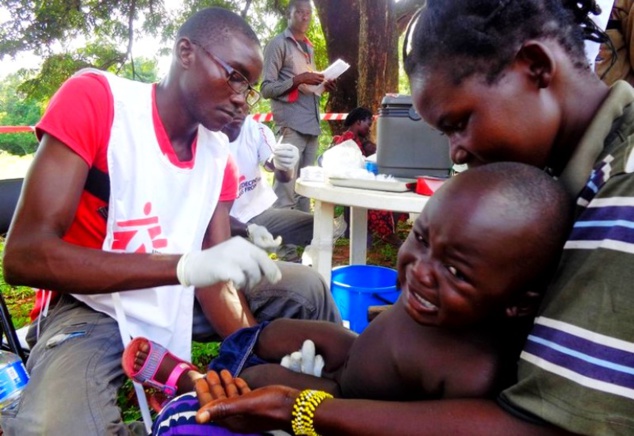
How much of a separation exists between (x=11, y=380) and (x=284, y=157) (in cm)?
217

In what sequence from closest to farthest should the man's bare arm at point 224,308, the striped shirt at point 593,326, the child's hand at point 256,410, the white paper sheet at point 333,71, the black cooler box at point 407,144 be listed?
the striped shirt at point 593,326 < the child's hand at point 256,410 < the man's bare arm at point 224,308 < the black cooler box at point 407,144 < the white paper sheet at point 333,71

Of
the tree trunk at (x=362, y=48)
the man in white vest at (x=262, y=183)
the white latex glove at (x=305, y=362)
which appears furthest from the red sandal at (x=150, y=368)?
the tree trunk at (x=362, y=48)

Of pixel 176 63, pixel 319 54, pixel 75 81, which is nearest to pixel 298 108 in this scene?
pixel 176 63

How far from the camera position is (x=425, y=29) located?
98 cm

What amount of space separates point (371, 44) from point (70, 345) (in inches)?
228

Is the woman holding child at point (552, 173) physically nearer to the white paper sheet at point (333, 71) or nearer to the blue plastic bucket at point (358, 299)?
the blue plastic bucket at point (358, 299)

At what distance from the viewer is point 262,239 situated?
7.41ft

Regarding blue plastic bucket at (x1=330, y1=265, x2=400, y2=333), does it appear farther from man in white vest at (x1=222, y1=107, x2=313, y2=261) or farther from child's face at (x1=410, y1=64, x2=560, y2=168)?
child's face at (x1=410, y1=64, x2=560, y2=168)

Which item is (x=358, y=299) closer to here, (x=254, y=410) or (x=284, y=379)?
(x=284, y=379)

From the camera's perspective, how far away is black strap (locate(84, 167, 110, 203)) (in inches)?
62.8

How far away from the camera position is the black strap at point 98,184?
1595 mm

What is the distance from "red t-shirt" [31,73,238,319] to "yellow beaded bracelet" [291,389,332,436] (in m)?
1.01

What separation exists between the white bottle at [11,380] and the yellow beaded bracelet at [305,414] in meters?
0.97

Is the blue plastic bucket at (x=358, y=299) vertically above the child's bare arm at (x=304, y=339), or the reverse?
the child's bare arm at (x=304, y=339)
